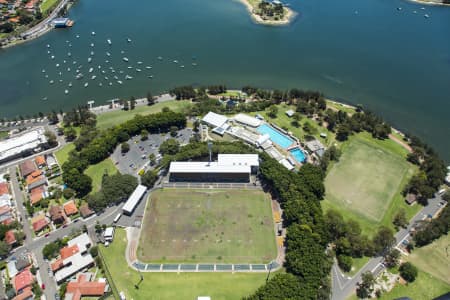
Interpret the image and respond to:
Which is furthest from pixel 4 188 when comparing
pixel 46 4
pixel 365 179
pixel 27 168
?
pixel 46 4

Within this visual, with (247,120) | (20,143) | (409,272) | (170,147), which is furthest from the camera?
(247,120)

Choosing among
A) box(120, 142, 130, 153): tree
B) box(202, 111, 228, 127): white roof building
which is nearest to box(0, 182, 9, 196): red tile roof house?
box(120, 142, 130, 153): tree

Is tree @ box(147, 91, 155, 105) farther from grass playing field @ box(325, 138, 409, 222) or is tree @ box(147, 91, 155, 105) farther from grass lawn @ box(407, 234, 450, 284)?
grass lawn @ box(407, 234, 450, 284)

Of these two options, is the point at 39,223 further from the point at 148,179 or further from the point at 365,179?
the point at 365,179

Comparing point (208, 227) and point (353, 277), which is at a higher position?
point (208, 227)

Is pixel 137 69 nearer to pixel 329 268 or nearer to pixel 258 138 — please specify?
pixel 258 138

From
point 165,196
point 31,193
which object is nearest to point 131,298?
point 165,196
